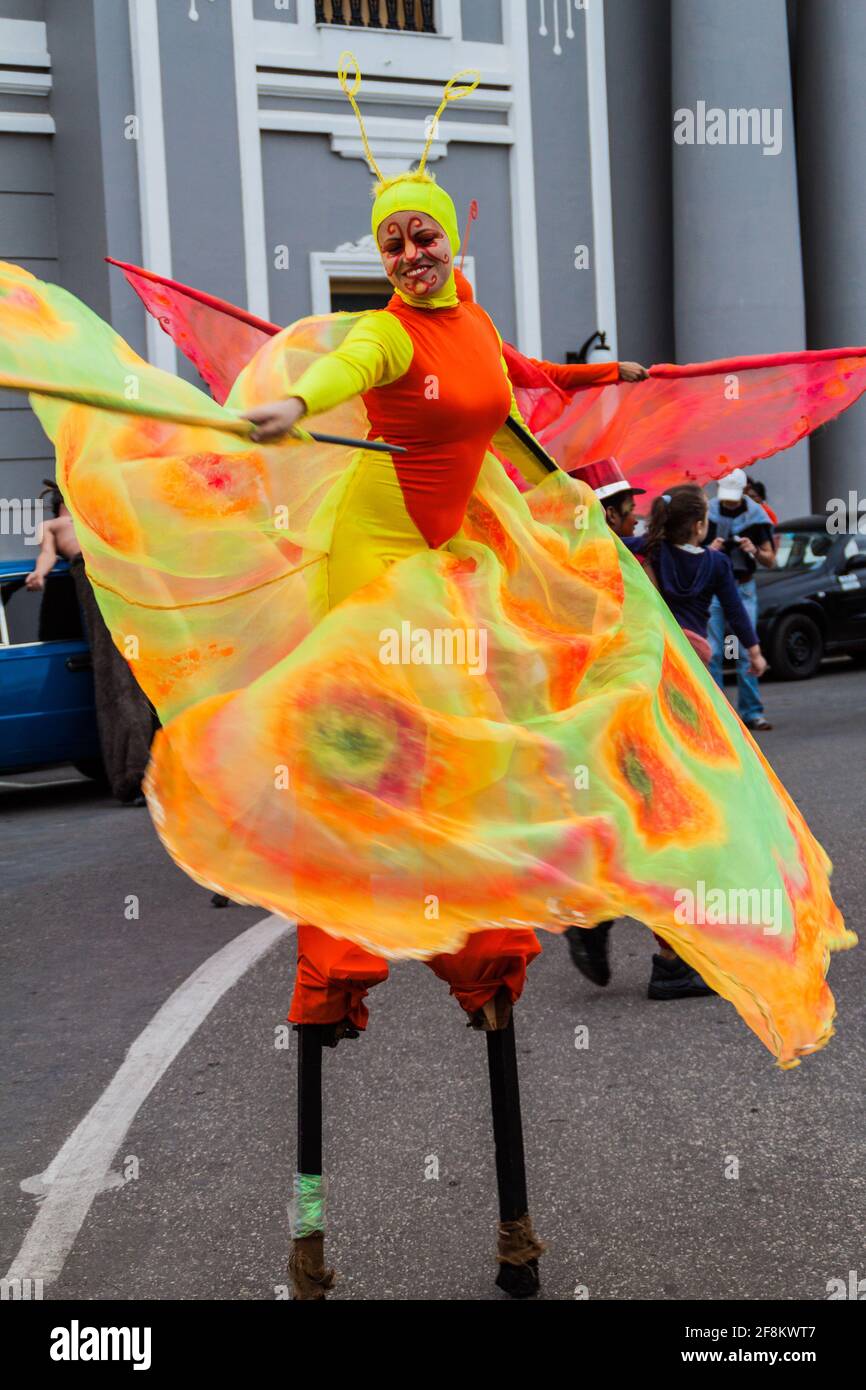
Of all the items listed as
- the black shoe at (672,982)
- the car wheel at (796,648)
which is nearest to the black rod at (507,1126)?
the black shoe at (672,982)

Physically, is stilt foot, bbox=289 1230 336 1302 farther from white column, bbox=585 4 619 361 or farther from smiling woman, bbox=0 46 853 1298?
white column, bbox=585 4 619 361

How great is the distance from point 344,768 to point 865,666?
13.8 meters

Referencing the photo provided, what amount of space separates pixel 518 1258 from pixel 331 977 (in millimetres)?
732

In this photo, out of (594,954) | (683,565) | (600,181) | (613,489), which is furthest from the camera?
(600,181)

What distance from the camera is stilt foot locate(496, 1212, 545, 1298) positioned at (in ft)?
10.5

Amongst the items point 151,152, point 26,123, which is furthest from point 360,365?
point 26,123

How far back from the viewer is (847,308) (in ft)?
63.9

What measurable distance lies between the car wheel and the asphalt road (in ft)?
27.3

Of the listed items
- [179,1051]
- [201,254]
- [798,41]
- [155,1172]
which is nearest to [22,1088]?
[179,1051]

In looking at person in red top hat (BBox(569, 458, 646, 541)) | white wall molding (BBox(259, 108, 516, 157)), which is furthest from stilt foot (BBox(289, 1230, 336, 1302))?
white wall molding (BBox(259, 108, 516, 157))

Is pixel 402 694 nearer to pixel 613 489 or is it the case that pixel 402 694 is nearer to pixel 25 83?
pixel 613 489

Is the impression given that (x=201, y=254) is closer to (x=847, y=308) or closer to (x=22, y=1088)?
(x=847, y=308)

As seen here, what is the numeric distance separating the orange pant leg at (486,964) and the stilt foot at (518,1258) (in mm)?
481

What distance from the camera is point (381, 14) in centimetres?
1700
